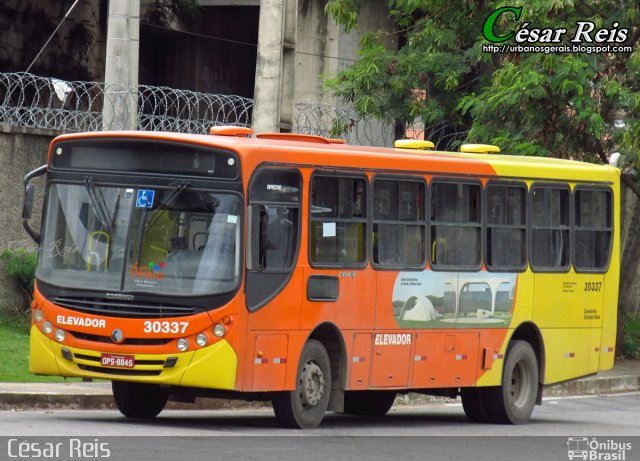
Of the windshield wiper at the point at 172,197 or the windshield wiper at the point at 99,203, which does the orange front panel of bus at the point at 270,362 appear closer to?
the windshield wiper at the point at 172,197

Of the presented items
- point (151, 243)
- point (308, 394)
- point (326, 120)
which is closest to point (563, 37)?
point (326, 120)

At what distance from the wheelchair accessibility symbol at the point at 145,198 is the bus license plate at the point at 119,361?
1.36 meters

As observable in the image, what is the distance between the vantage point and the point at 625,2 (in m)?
21.7

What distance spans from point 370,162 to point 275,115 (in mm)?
3595

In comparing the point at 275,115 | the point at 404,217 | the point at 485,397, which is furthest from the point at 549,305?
the point at 275,115

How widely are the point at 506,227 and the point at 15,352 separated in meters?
6.20

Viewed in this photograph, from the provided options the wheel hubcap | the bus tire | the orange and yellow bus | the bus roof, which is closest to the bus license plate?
the orange and yellow bus

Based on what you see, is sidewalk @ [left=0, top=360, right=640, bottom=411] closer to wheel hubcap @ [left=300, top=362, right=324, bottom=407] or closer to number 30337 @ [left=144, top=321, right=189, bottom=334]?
number 30337 @ [left=144, top=321, right=189, bottom=334]

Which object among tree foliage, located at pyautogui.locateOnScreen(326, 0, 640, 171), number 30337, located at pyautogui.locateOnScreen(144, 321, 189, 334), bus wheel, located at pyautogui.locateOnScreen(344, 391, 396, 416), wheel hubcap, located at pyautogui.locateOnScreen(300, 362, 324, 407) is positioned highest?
tree foliage, located at pyautogui.locateOnScreen(326, 0, 640, 171)

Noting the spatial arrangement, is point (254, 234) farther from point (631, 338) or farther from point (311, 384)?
point (631, 338)

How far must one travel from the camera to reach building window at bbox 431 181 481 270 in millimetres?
15352

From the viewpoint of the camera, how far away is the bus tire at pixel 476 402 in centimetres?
1655

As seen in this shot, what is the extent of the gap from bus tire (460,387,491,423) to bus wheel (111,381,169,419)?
391 centimetres

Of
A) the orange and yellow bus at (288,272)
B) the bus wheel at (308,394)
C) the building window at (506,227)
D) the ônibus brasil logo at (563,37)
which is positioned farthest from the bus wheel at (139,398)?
the ônibus brasil logo at (563,37)
